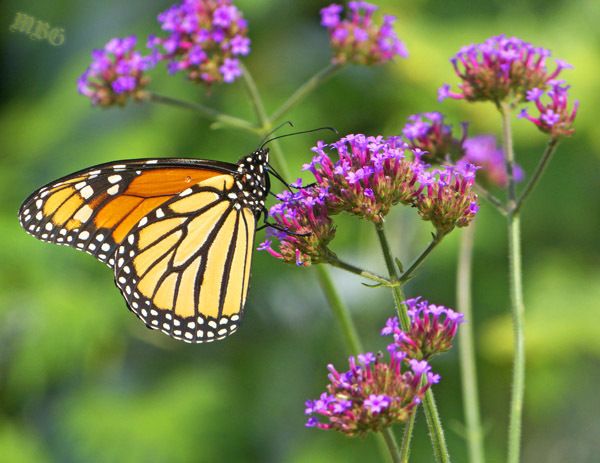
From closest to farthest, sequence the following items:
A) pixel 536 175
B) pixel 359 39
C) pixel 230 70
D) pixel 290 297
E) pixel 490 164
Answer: pixel 536 175, pixel 230 70, pixel 359 39, pixel 490 164, pixel 290 297

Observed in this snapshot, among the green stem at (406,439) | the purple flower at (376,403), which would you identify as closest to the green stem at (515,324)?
the green stem at (406,439)

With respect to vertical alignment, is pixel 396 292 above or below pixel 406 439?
above

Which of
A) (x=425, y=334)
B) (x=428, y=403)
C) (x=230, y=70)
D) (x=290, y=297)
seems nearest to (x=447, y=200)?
(x=425, y=334)

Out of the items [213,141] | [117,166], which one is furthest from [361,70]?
[117,166]

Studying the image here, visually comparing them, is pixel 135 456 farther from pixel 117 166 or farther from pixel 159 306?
pixel 117 166

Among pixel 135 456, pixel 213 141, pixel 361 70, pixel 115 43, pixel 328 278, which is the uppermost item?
pixel 361 70

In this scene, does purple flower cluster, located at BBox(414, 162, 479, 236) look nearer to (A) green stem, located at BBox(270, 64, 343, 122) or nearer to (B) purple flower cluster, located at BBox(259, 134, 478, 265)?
(B) purple flower cluster, located at BBox(259, 134, 478, 265)

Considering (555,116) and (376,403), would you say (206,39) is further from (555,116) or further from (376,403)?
(376,403)
